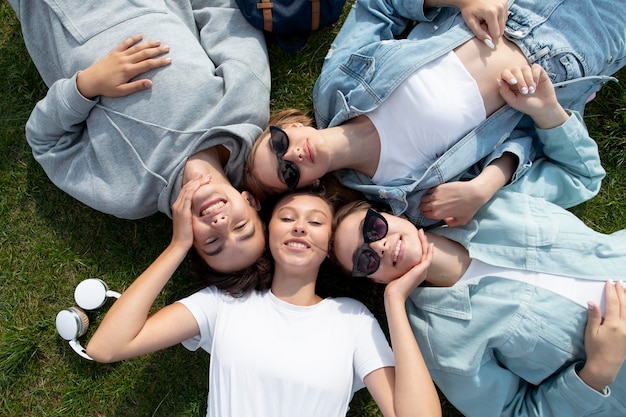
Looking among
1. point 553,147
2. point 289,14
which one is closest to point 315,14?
point 289,14

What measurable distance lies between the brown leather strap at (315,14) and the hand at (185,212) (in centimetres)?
120

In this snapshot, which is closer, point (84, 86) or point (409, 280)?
point (409, 280)

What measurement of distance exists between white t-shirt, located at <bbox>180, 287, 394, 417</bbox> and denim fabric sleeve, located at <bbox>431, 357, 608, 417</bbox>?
18.6 inches

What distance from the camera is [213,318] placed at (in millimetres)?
2895

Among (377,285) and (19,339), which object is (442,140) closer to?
(377,285)

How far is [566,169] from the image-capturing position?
3.02 metres

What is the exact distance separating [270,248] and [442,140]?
3.82 feet

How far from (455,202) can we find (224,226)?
130 centimetres

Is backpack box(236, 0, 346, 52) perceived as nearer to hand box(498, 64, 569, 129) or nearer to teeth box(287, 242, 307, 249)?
hand box(498, 64, 569, 129)

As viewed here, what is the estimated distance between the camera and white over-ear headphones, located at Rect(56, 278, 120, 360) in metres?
3.19

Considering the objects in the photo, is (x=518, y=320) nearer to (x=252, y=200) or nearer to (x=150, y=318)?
(x=252, y=200)

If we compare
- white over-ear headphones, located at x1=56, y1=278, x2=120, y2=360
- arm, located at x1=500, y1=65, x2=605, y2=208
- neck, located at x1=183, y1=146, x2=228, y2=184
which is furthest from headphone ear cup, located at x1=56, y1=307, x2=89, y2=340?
arm, located at x1=500, y1=65, x2=605, y2=208

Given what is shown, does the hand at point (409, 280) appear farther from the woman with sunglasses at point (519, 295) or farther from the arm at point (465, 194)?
the arm at point (465, 194)

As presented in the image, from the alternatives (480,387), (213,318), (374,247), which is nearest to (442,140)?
(374,247)
